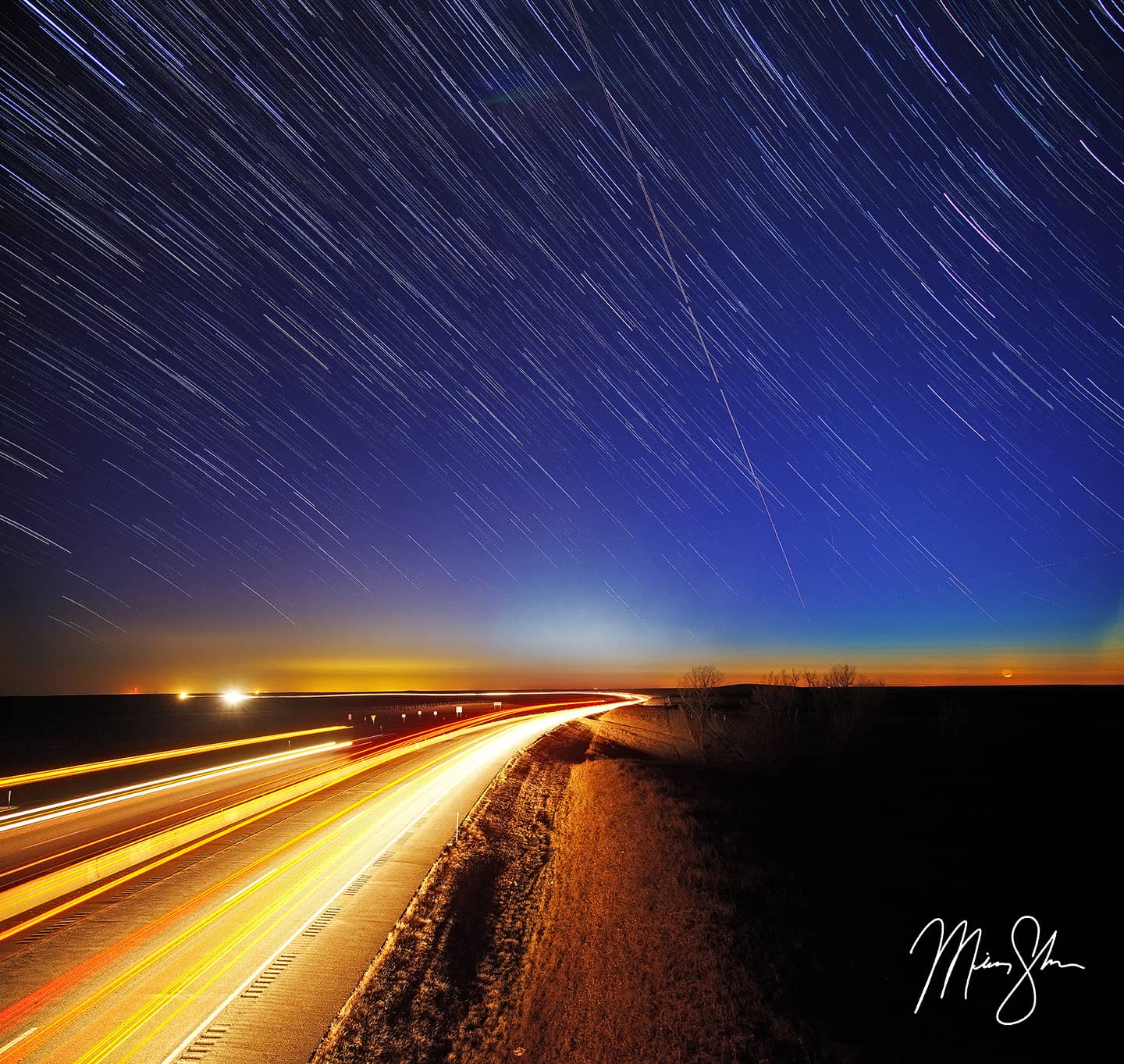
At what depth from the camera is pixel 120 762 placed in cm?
3756

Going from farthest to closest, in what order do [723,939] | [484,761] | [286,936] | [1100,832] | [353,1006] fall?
1. [484,761]
2. [1100,832]
3. [723,939]
4. [286,936]
5. [353,1006]

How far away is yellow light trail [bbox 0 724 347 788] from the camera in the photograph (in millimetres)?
31156

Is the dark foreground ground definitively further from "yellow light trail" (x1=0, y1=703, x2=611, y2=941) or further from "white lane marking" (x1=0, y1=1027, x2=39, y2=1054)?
"yellow light trail" (x1=0, y1=703, x2=611, y2=941)

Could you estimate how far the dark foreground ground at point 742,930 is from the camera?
9461mm

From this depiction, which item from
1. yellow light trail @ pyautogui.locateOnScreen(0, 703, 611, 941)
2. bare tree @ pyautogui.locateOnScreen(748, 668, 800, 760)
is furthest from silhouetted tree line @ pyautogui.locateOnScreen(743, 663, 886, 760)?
yellow light trail @ pyautogui.locateOnScreen(0, 703, 611, 941)

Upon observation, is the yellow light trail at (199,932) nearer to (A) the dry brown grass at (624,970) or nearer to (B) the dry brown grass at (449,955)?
(B) the dry brown grass at (449,955)

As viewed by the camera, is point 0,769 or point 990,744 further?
point 990,744

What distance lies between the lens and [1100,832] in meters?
23.9

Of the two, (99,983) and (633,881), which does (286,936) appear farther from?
Result: (633,881)

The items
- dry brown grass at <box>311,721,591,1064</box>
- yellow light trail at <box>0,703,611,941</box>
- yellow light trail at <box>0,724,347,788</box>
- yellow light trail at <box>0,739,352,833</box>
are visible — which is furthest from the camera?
yellow light trail at <box>0,724,347,788</box>

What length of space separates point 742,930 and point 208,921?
1023 centimetres

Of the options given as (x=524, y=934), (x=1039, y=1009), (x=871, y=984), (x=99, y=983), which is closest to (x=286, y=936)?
(x=99, y=983)

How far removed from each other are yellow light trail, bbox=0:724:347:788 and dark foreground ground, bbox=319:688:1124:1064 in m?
22.4

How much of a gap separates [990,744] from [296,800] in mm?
54493
